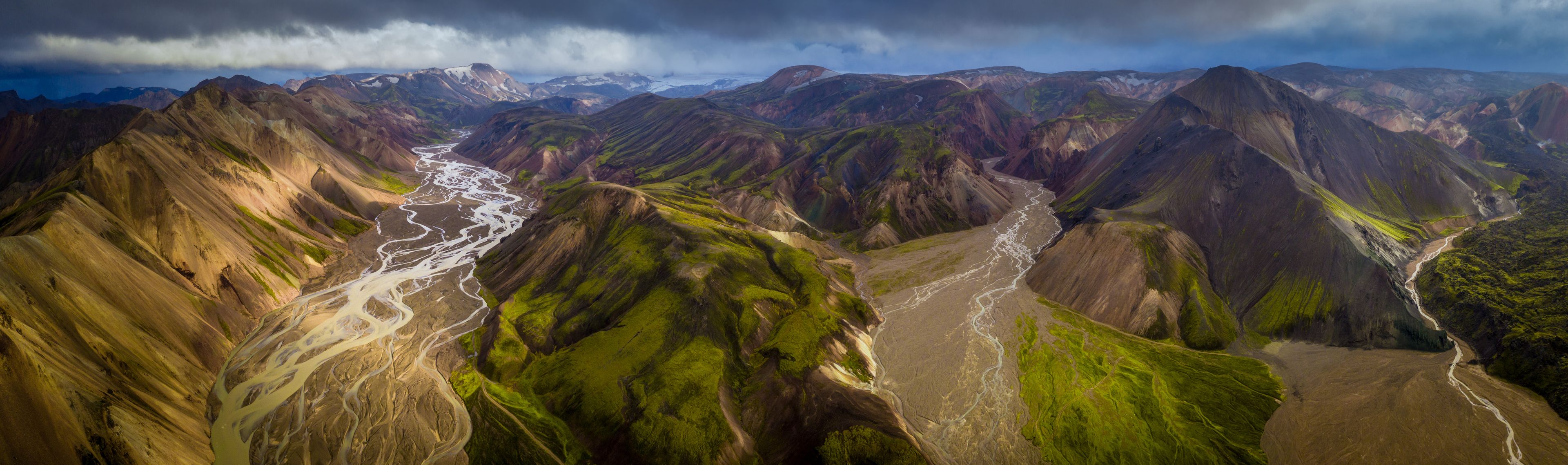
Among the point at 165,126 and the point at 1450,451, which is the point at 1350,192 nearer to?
the point at 1450,451

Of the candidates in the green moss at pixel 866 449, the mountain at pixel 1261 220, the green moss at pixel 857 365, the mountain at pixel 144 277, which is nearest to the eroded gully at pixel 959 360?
the green moss at pixel 857 365

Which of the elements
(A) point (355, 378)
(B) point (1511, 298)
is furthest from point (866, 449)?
(B) point (1511, 298)

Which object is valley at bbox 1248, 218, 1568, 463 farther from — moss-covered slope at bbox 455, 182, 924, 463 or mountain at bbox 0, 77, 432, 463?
mountain at bbox 0, 77, 432, 463

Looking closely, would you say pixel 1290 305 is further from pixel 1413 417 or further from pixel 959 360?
pixel 959 360

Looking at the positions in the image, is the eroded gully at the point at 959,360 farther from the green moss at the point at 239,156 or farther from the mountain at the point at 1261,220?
the green moss at the point at 239,156

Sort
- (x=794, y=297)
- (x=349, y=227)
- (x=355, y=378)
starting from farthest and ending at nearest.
A: (x=349, y=227), (x=794, y=297), (x=355, y=378)

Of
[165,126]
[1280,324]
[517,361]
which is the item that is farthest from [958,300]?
[165,126]
